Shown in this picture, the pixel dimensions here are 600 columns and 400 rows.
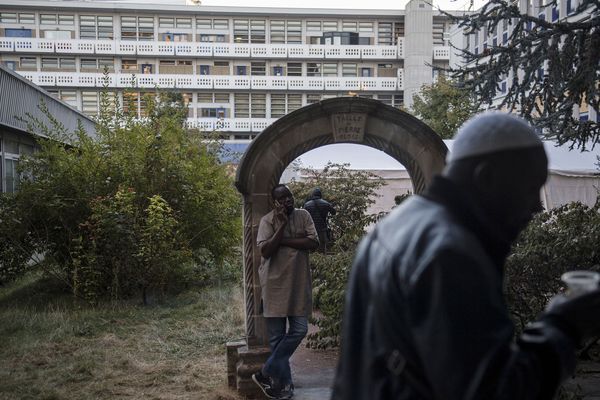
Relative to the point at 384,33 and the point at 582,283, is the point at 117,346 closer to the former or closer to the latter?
the point at 582,283

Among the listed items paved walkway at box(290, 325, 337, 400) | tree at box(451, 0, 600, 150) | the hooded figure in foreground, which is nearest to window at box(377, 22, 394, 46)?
tree at box(451, 0, 600, 150)

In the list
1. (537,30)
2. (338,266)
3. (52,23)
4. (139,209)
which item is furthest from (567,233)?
(52,23)

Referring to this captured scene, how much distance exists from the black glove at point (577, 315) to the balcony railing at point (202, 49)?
195 feet

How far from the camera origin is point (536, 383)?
1563 millimetres

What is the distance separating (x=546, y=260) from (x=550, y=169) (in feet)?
32.7

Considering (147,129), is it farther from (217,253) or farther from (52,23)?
(52,23)

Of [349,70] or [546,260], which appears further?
[349,70]

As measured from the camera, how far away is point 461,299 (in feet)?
4.84

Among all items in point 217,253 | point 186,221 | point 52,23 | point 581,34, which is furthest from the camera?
point 52,23

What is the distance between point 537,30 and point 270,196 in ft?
14.3

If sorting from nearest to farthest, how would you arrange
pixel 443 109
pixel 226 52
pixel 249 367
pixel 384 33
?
pixel 249 367 → pixel 443 109 → pixel 226 52 → pixel 384 33

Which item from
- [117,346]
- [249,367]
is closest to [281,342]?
[249,367]

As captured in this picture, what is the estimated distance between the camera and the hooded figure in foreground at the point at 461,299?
1.48 meters

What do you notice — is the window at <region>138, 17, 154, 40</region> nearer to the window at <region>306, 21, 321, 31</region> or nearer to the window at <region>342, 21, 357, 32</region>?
the window at <region>306, 21, 321, 31</region>
